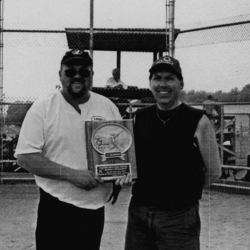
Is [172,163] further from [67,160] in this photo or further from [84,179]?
[67,160]

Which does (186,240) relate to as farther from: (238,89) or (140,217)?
(238,89)

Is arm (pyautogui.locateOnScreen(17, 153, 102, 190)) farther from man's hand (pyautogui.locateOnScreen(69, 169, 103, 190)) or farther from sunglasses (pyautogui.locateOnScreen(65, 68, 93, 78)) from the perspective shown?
sunglasses (pyautogui.locateOnScreen(65, 68, 93, 78))

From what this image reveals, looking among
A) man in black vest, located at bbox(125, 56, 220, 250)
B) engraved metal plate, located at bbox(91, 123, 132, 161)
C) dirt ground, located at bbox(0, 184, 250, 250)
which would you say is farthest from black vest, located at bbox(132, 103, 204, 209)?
dirt ground, located at bbox(0, 184, 250, 250)

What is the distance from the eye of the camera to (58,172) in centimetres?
271

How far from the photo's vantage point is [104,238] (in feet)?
16.8

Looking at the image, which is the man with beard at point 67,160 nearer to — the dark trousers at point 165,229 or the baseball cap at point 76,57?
the baseball cap at point 76,57

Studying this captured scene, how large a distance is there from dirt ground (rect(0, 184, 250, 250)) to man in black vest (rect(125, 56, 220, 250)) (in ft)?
7.24

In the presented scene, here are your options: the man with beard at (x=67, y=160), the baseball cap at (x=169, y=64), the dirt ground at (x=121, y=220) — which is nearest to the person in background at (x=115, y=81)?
the dirt ground at (x=121, y=220)

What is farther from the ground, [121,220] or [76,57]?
[76,57]

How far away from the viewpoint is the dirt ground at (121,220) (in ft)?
16.3

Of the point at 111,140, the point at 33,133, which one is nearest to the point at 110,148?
the point at 111,140

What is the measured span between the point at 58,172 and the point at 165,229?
2.27ft

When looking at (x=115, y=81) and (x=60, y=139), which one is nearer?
(x=60, y=139)

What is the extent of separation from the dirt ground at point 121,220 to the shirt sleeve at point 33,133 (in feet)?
7.72
